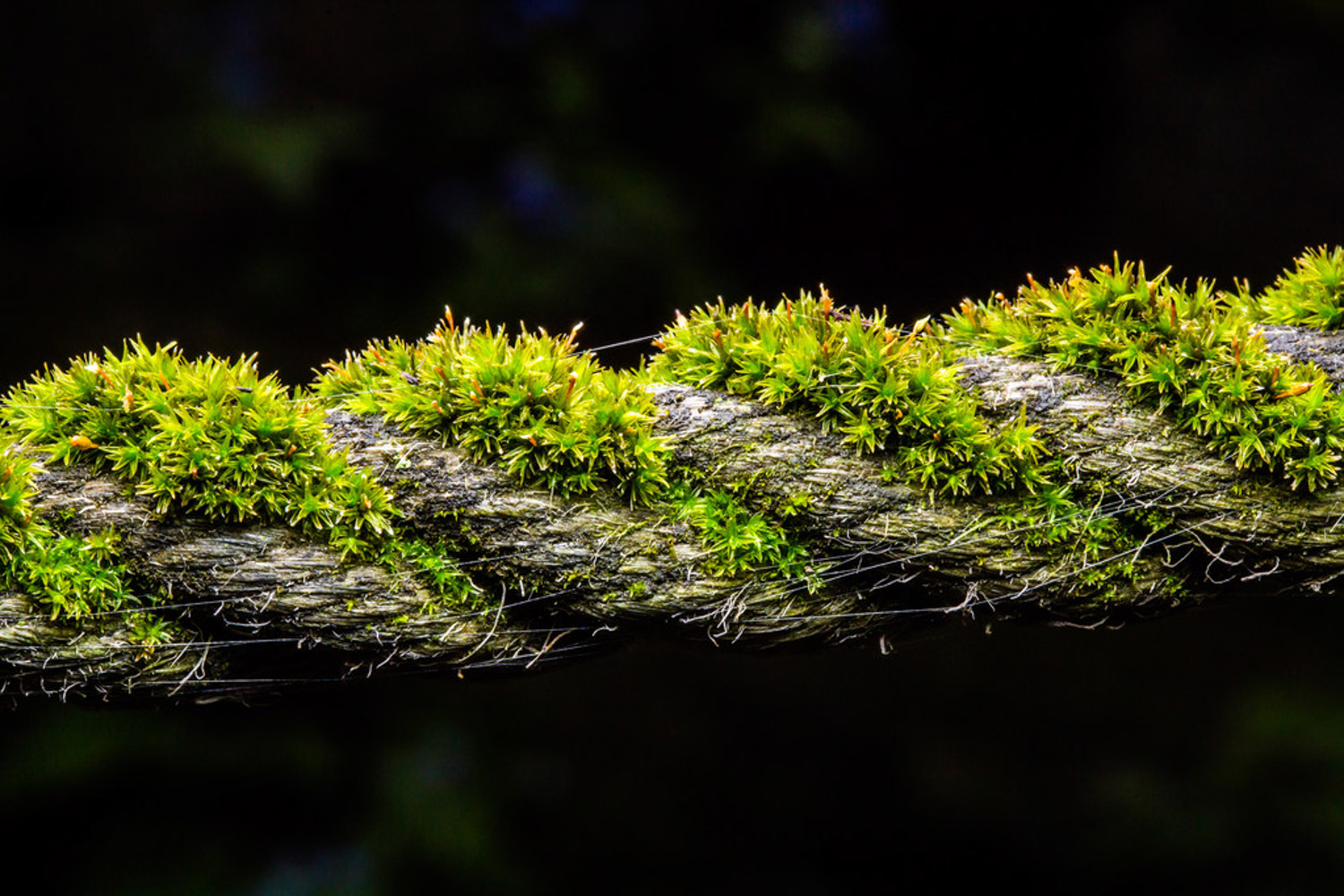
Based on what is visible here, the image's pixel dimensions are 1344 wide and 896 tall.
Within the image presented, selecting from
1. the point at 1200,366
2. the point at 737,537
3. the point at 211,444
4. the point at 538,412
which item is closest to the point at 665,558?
the point at 737,537

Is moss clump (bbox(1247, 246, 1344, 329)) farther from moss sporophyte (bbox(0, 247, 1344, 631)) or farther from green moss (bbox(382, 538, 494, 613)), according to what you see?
green moss (bbox(382, 538, 494, 613))

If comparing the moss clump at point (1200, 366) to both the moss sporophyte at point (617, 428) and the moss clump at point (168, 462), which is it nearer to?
the moss sporophyte at point (617, 428)

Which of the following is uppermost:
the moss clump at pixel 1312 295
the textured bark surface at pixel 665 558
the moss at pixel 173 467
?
the moss clump at pixel 1312 295

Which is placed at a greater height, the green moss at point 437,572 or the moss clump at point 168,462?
the moss clump at point 168,462

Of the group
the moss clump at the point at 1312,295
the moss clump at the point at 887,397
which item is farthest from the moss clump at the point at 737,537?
the moss clump at the point at 1312,295

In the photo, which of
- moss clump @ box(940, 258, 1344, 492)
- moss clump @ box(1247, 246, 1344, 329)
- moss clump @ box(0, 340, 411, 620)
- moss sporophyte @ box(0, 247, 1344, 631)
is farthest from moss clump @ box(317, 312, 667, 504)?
moss clump @ box(1247, 246, 1344, 329)

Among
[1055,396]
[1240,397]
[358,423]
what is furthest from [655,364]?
[1240,397]

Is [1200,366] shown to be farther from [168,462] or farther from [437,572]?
[168,462]

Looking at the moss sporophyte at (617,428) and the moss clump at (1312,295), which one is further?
the moss clump at (1312,295)
